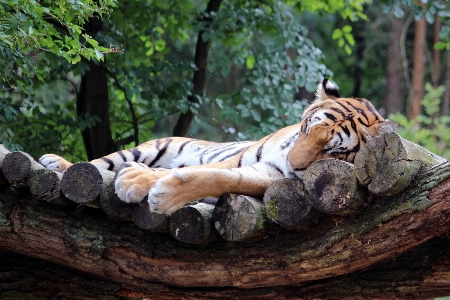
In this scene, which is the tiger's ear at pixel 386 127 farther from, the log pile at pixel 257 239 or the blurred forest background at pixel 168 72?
the blurred forest background at pixel 168 72

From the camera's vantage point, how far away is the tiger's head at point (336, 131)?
286 centimetres

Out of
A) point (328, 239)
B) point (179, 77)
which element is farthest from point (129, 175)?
point (179, 77)

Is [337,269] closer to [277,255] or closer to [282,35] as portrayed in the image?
[277,255]

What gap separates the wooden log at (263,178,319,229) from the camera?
2.45m

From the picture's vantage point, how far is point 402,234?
7.64 feet

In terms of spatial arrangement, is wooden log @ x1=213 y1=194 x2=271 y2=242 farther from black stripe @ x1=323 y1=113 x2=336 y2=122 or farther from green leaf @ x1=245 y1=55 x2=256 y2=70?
A: green leaf @ x1=245 y1=55 x2=256 y2=70

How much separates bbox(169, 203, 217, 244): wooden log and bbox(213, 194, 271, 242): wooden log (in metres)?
0.05

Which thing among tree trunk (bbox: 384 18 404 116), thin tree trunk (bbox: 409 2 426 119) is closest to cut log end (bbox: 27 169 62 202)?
thin tree trunk (bbox: 409 2 426 119)

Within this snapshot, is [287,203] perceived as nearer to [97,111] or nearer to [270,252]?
[270,252]

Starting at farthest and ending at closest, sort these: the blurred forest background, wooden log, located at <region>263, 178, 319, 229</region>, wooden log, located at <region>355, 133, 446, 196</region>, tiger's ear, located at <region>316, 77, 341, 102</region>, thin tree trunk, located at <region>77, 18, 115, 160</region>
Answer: thin tree trunk, located at <region>77, 18, 115, 160</region>
the blurred forest background
tiger's ear, located at <region>316, 77, 341, 102</region>
wooden log, located at <region>263, 178, 319, 229</region>
wooden log, located at <region>355, 133, 446, 196</region>

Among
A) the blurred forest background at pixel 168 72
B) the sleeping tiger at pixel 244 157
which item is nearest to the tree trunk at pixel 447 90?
the blurred forest background at pixel 168 72

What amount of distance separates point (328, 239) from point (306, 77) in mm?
3195

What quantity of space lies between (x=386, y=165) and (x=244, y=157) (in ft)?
4.20

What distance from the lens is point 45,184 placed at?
9.21 ft
